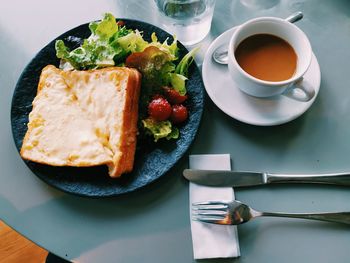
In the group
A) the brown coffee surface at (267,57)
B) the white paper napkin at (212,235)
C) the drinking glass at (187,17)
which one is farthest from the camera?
the drinking glass at (187,17)

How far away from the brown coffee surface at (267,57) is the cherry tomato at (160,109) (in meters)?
0.23

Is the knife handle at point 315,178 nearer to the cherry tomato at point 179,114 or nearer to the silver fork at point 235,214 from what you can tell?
the silver fork at point 235,214

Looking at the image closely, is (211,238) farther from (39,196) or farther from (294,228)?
(39,196)

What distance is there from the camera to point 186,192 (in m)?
1.10

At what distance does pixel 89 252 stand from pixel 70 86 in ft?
1.49

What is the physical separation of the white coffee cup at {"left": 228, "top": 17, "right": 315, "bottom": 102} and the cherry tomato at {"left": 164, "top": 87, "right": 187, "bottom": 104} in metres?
0.15

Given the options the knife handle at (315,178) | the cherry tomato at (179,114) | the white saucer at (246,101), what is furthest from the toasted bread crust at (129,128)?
the knife handle at (315,178)

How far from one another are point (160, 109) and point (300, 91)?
1.27 ft

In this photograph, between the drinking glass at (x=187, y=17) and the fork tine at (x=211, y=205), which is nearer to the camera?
the fork tine at (x=211, y=205)

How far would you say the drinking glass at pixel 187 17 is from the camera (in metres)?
1.28

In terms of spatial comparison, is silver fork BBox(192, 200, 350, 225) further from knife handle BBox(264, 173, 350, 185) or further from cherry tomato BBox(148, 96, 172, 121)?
cherry tomato BBox(148, 96, 172, 121)

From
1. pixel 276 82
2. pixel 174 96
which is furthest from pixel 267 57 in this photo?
pixel 174 96

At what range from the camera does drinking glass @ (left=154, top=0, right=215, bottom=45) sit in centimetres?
128

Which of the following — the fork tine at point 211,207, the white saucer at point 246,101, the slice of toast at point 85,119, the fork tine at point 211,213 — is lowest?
the fork tine at point 211,213
